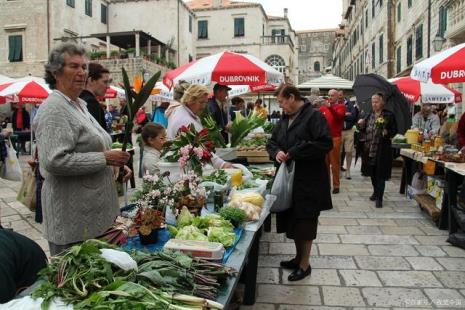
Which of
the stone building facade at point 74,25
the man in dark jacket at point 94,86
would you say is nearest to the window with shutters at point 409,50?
the stone building facade at point 74,25

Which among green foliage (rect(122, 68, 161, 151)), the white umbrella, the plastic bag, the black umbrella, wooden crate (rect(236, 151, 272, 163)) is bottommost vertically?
the plastic bag

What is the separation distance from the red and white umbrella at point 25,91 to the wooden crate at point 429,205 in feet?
31.4

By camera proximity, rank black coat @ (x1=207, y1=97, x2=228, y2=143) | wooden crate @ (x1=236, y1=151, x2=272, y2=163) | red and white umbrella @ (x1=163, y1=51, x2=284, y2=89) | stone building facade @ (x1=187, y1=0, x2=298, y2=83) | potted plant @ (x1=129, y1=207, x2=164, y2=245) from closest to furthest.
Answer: potted plant @ (x1=129, y1=207, x2=164, y2=245) < wooden crate @ (x1=236, y1=151, x2=272, y2=163) < black coat @ (x1=207, y1=97, x2=228, y2=143) < red and white umbrella @ (x1=163, y1=51, x2=284, y2=89) < stone building facade @ (x1=187, y1=0, x2=298, y2=83)

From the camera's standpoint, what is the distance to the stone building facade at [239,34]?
155 feet

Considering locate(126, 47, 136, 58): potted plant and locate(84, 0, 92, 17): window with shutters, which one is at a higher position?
locate(84, 0, 92, 17): window with shutters

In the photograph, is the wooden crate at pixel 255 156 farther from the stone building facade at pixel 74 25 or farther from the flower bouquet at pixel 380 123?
the stone building facade at pixel 74 25

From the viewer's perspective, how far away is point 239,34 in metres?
47.9

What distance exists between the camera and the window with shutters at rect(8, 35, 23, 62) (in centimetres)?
2970

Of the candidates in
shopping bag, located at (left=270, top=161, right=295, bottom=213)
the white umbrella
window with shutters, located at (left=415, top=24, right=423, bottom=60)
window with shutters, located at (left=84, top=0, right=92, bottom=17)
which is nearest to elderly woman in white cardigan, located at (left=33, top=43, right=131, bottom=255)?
shopping bag, located at (left=270, top=161, right=295, bottom=213)

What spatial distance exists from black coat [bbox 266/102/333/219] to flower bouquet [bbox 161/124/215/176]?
0.86 m

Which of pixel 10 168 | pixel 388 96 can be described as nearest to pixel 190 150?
pixel 10 168

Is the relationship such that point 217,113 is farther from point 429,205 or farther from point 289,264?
point 429,205

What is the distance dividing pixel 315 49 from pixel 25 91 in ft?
284

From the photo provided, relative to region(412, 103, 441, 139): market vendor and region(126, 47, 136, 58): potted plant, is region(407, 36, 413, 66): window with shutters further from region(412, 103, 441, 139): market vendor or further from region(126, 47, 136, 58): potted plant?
region(126, 47, 136, 58): potted plant
